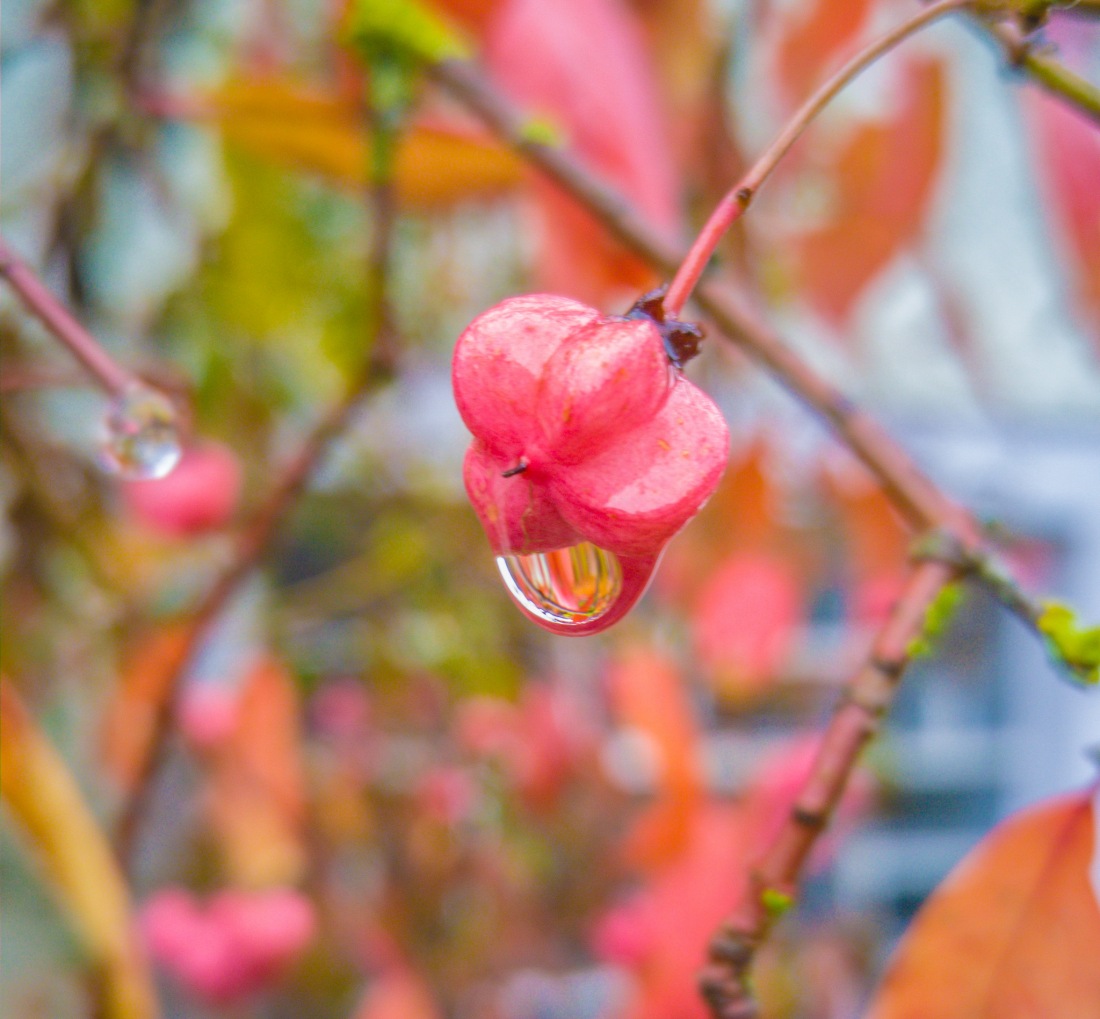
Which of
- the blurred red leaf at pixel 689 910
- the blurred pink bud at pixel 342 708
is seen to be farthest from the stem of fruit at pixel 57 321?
the blurred pink bud at pixel 342 708

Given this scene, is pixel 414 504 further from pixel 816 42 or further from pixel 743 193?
pixel 743 193

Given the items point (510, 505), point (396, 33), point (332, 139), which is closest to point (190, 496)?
point (332, 139)

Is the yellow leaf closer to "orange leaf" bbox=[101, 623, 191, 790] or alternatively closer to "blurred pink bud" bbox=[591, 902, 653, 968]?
"orange leaf" bbox=[101, 623, 191, 790]

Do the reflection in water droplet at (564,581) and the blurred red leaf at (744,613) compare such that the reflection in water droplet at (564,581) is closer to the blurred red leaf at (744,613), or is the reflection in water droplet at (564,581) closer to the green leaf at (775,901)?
the green leaf at (775,901)

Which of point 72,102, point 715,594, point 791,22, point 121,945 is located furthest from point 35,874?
point 791,22

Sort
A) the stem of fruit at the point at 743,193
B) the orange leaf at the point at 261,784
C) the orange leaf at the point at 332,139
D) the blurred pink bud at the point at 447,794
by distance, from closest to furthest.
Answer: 1. the stem of fruit at the point at 743,193
2. the orange leaf at the point at 332,139
3. the orange leaf at the point at 261,784
4. the blurred pink bud at the point at 447,794

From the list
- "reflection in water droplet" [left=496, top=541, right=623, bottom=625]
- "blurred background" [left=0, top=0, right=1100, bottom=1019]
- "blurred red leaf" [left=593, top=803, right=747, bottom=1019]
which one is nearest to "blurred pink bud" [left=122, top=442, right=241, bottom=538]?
"blurred background" [left=0, top=0, right=1100, bottom=1019]

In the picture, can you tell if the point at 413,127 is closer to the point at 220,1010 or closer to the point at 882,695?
the point at 882,695
